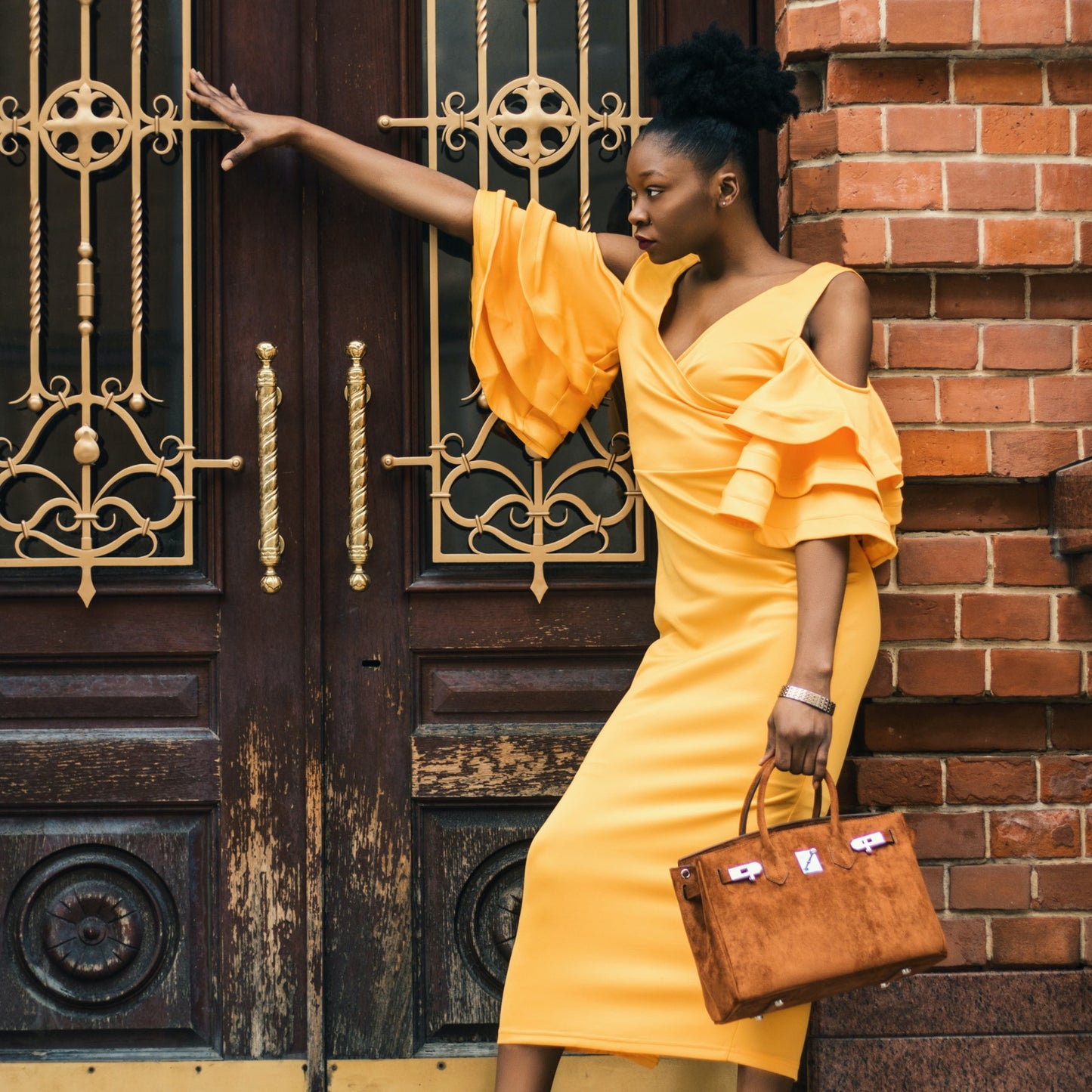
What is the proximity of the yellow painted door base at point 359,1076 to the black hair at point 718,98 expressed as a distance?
5.99ft

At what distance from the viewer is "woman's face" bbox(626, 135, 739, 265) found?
2.13 metres

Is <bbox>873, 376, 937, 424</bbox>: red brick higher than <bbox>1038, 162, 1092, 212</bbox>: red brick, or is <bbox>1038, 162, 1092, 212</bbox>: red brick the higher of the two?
<bbox>1038, 162, 1092, 212</bbox>: red brick

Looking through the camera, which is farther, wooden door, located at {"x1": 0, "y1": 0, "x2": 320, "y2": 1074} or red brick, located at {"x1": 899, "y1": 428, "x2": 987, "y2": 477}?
wooden door, located at {"x1": 0, "y1": 0, "x2": 320, "y2": 1074}

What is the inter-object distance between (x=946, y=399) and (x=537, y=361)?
817 millimetres

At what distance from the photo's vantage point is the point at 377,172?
2.45 meters

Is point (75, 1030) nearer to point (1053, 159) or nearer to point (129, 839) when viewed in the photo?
point (129, 839)

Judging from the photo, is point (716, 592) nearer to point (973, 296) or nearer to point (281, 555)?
point (973, 296)

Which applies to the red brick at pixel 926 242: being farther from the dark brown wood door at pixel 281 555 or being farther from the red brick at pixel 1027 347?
the dark brown wood door at pixel 281 555

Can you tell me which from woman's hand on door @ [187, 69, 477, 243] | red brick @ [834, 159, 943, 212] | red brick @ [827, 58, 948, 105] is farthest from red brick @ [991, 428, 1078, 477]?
woman's hand on door @ [187, 69, 477, 243]

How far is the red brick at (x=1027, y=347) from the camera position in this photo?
94.0 inches

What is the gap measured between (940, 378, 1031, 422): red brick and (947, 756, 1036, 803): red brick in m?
0.68

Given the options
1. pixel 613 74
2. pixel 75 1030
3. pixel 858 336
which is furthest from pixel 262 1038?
pixel 613 74

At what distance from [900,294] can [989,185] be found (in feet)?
0.88

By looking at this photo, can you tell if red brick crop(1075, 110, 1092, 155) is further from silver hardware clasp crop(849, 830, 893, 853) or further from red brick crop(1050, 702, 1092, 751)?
silver hardware clasp crop(849, 830, 893, 853)
